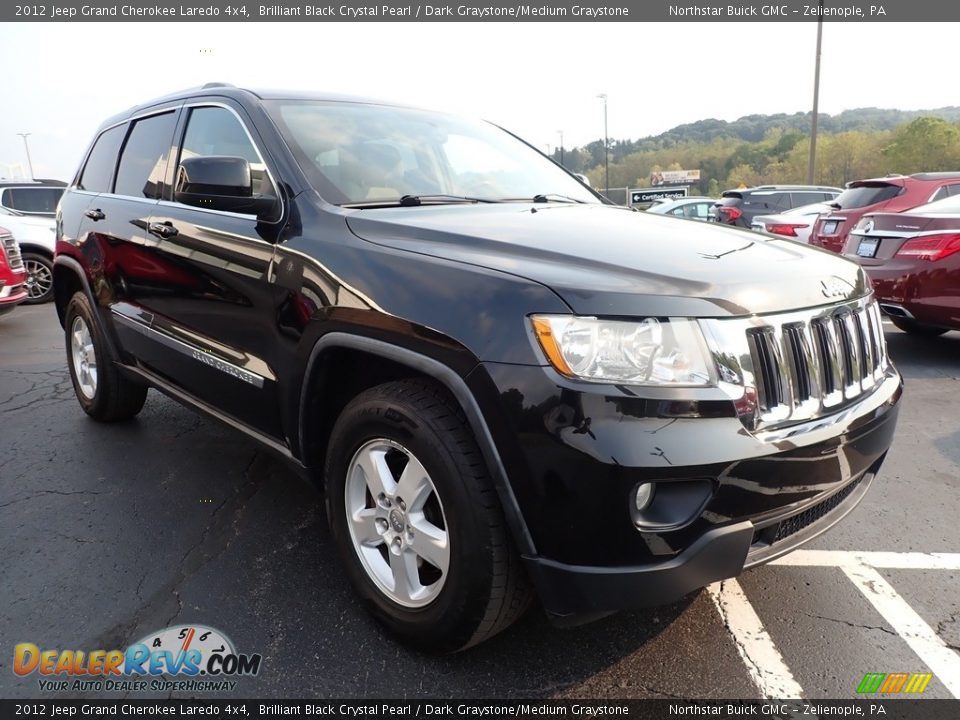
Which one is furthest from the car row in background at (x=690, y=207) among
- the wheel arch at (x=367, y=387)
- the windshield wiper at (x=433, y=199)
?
the wheel arch at (x=367, y=387)

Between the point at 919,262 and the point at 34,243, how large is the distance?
10692mm

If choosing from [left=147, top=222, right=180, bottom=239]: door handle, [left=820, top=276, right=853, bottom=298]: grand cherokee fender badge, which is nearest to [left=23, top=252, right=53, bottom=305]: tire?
[left=147, top=222, right=180, bottom=239]: door handle

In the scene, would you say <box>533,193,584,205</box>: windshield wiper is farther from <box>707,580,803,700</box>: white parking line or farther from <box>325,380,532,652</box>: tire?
<box>707,580,803,700</box>: white parking line

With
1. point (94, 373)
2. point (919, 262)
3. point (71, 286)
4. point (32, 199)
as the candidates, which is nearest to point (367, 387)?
point (94, 373)

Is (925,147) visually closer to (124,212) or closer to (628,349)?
(124,212)

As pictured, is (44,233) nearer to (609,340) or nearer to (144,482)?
(144,482)

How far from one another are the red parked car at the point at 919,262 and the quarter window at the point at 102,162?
564 cm

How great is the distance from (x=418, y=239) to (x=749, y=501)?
48.6 inches

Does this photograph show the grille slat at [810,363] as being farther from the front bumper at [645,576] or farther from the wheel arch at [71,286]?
the wheel arch at [71,286]

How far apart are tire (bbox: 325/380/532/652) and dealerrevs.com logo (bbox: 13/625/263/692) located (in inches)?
18.5

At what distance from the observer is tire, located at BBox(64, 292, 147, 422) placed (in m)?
4.08

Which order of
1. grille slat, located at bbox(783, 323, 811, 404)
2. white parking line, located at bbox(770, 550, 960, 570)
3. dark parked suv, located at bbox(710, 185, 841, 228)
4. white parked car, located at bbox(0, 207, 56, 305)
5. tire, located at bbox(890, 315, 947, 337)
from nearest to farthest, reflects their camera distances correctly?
grille slat, located at bbox(783, 323, 811, 404)
white parking line, located at bbox(770, 550, 960, 570)
tire, located at bbox(890, 315, 947, 337)
white parked car, located at bbox(0, 207, 56, 305)
dark parked suv, located at bbox(710, 185, 841, 228)

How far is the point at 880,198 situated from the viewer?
25.9 feet

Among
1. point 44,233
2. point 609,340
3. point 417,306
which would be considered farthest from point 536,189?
point 44,233
